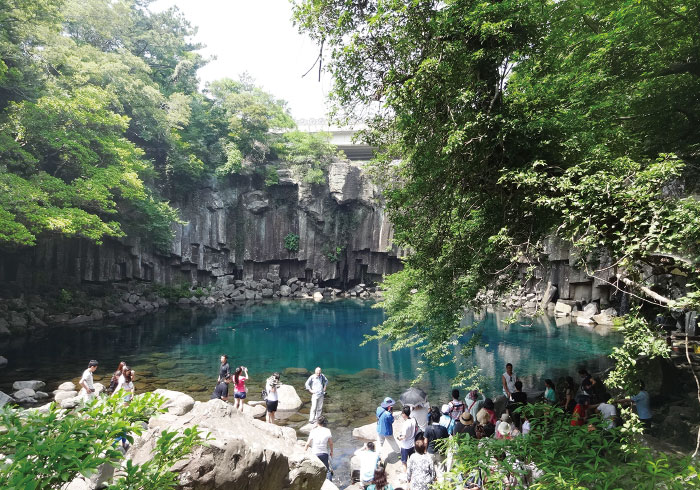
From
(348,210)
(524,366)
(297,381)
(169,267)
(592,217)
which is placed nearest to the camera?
(592,217)

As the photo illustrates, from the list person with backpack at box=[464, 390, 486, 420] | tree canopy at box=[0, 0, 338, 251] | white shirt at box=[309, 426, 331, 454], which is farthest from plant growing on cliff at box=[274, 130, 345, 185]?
white shirt at box=[309, 426, 331, 454]

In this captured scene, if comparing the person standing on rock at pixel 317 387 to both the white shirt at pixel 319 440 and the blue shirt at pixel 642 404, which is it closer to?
the white shirt at pixel 319 440

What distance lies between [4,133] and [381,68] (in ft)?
63.8

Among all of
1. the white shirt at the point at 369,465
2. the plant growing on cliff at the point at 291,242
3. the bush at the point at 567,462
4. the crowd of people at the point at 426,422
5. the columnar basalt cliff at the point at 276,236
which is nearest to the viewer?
the bush at the point at 567,462

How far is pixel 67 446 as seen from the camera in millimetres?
3047

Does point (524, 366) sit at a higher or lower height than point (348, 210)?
lower

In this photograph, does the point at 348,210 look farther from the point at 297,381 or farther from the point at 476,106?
the point at 476,106

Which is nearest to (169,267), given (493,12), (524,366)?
(524,366)

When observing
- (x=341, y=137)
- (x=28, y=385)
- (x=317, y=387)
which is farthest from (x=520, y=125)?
(x=341, y=137)

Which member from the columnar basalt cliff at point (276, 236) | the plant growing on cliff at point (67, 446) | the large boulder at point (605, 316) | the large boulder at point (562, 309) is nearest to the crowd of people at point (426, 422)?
the plant growing on cliff at point (67, 446)

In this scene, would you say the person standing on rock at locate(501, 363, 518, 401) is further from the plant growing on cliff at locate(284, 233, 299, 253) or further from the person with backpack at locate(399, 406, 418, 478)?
the plant growing on cliff at locate(284, 233, 299, 253)

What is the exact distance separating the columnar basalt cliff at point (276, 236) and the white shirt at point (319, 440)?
1083 inches

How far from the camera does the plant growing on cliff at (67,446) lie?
2.89m

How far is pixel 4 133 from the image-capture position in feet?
60.7
